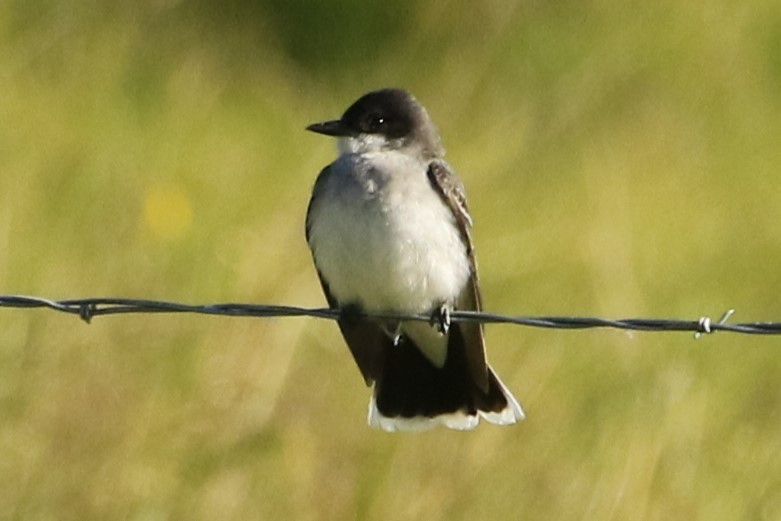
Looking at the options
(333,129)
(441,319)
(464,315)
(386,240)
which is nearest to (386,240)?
(386,240)

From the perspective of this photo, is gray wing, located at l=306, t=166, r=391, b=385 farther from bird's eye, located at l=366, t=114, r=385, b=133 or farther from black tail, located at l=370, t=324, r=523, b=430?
bird's eye, located at l=366, t=114, r=385, b=133

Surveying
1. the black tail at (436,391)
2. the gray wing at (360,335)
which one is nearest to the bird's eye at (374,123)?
the gray wing at (360,335)

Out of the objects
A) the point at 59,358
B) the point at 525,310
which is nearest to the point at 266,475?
the point at 59,358

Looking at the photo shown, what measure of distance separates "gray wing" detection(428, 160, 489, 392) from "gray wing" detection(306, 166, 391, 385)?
314 millimetres

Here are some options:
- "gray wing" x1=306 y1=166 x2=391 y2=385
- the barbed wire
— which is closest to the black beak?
"gray wing" x1=306 y1=166 x2=391 y2=385

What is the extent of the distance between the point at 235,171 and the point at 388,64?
2.34 m

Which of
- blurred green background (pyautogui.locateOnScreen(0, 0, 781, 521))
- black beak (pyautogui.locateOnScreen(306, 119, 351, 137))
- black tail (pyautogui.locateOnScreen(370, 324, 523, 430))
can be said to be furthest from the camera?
blurred green background (pyautogui.locateOnScreen(0, 0, 781, 521))

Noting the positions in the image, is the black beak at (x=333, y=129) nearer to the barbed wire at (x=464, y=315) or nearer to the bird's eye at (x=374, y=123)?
the bird's eye at (x=374, y=123)

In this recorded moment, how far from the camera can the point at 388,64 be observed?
11.9 m

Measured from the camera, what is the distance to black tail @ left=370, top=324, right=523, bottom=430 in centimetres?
655

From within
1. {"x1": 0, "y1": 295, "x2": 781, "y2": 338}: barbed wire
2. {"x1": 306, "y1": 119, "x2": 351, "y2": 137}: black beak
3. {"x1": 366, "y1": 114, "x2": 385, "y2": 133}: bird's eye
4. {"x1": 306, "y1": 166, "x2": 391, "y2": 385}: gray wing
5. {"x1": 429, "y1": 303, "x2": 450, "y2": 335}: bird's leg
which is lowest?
{"x1": 0, "y1": 295, "x2": 781, "y2": 338}: barbed wire

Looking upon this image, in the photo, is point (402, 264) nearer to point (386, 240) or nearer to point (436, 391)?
point (386, 240)

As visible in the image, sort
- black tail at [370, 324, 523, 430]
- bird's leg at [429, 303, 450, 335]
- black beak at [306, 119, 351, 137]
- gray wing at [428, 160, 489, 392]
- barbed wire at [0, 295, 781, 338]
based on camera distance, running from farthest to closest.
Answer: black beak at [306, 119, 351, 137] < black tail at [370, 324, 523, 430] < gray wing at [428, 160, 489, 392] < bird's leg at [429, 303, 450, 335] < barbed wire at [0, 295, 781, 338]

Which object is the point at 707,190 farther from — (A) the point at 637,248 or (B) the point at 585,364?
(B) the point at 585,364
